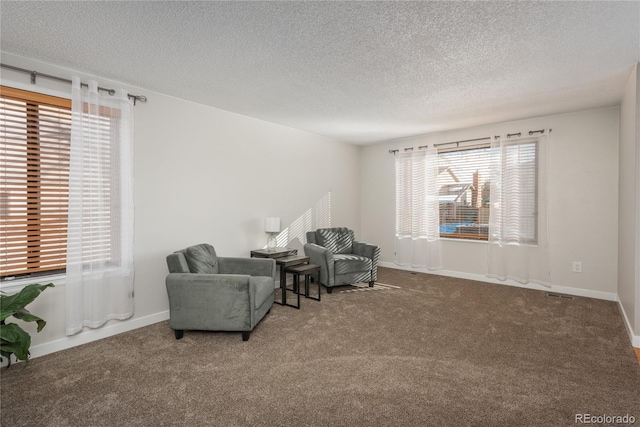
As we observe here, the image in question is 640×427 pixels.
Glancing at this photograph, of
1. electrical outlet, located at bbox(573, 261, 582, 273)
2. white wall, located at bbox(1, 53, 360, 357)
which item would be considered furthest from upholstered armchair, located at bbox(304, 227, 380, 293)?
electrical outlet, located at bbox(573, 261, 582, 273)

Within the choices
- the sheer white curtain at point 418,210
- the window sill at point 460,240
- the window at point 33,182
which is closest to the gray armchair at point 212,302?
the window at point 33,182

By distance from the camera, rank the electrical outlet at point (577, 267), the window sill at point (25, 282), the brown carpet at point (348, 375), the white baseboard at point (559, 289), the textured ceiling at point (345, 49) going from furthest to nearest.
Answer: the electrical outlet at point (577, 267)
the white baseboard at point (559, 289)
the window sill at point (25, 282)
the textured ceiling at point (345, 49)
the brown carpet at point (348, 375)

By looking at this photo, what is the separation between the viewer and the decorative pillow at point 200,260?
10.6ft

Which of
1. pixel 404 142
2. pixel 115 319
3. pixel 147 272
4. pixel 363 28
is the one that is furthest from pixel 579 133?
pixel 115 319

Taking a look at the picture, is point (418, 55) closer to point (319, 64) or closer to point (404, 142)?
point (319, 64)

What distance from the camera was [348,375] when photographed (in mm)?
2309

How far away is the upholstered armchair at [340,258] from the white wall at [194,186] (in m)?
0.45

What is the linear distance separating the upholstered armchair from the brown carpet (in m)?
1.00

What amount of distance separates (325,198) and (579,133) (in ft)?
12.7

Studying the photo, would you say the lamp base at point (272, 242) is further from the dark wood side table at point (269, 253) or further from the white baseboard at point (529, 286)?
the white baseboard at point (529, 286)

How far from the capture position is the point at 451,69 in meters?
2.89

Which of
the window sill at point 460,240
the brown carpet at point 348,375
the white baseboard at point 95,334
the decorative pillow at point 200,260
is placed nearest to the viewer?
the brown carpet at point 348,375

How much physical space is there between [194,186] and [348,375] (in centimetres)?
279

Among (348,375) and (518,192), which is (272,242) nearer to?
(348,375)
